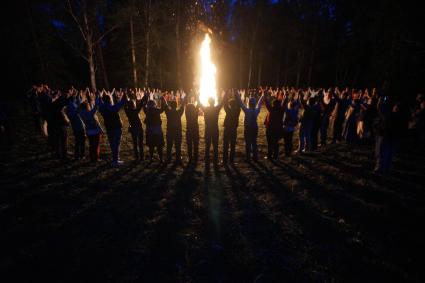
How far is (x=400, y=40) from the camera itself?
19688 mm

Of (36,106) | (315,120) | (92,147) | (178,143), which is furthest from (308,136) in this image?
(36,106)

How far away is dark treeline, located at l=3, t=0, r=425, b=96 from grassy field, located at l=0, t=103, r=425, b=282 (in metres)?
21.5

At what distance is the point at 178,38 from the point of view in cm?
3167

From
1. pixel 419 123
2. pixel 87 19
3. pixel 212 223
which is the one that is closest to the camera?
pixel 212 223

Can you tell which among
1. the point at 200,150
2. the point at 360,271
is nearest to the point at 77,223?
the point at 360,271

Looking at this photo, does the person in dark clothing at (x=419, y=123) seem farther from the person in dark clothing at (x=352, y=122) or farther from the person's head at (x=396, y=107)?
the person's head at (x=396, y=107)

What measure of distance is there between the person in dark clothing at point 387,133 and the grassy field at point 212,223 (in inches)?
19.2

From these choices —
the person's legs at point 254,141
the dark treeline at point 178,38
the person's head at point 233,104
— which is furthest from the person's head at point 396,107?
the dark treeline at point 178,38

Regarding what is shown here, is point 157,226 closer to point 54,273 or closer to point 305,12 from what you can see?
point 54,273

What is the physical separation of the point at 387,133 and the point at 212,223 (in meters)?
5.90

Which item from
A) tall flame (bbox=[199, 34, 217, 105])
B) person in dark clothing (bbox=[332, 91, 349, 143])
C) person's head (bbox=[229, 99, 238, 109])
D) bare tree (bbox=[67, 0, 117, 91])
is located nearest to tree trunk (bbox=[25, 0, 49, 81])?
bare tree (bbox=[67, 0, 117, 91])

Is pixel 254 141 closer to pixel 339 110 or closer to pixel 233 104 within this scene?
pixel 233 104

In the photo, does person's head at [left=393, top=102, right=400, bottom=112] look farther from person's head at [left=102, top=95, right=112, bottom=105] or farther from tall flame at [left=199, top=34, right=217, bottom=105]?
tall flame at [left=199, top=34, right=217, bottom=105]

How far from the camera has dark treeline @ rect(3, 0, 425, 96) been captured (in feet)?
99.0
